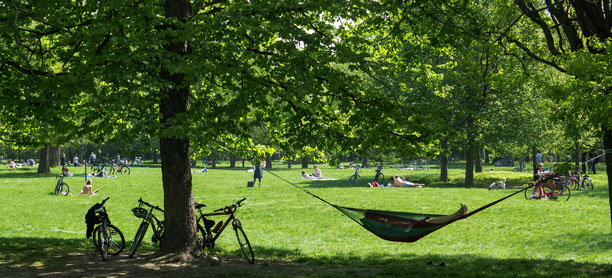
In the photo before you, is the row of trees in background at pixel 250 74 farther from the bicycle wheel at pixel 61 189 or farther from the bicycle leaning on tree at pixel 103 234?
the bicycle wheel at pixel 61 189

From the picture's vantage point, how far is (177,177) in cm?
1020

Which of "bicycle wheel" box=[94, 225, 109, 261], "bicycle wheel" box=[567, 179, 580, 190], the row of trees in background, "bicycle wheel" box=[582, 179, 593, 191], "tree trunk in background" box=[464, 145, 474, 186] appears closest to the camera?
the row of trees in background

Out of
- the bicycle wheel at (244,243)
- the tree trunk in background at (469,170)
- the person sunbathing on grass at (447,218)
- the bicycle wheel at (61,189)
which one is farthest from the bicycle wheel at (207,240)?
the tree trunk in background at (469,170)

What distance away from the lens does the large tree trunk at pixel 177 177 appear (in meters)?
10.1

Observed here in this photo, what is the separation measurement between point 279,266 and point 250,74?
351cm

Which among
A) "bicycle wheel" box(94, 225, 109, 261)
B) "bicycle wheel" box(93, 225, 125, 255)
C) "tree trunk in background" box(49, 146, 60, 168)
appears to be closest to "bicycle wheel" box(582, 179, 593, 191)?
"bicycle wheel" box(93, 225, 125, 255)

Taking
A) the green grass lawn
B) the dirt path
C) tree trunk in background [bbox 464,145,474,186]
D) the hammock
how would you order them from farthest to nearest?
tree trunk in background [bbox 464,145,474,186]
the green grass lawn
the dirt path
the hammock

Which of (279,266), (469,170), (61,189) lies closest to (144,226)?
(279,266)

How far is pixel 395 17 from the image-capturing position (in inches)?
436

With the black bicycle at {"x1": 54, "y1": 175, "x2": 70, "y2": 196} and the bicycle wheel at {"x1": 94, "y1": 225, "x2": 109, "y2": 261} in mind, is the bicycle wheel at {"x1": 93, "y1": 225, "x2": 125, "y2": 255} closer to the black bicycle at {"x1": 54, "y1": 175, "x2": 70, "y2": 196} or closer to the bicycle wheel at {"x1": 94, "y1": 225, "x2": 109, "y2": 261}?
the bicycle wheel at {"x1": 94, "y1": 225, "x2": 109, "y2": 261}

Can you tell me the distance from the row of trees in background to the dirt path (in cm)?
72

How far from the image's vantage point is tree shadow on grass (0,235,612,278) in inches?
359

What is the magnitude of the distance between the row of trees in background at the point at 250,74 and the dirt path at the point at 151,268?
2.37ft

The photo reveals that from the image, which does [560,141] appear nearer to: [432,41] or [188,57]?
[432,41]
